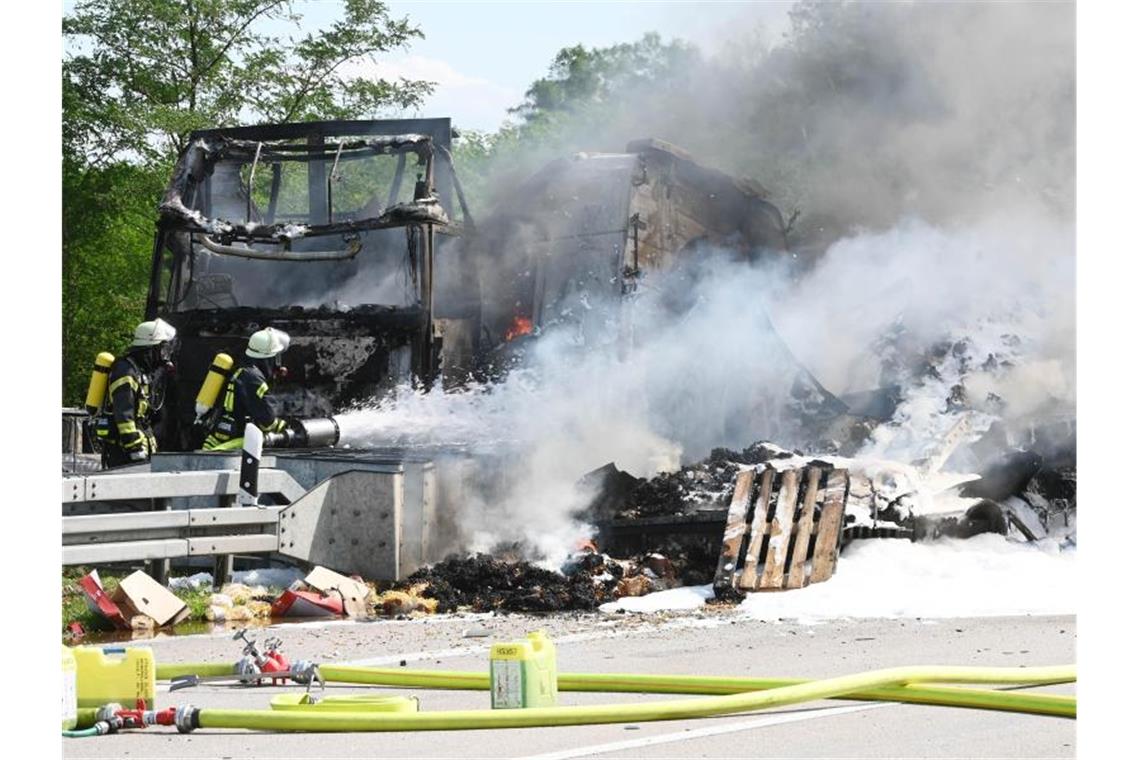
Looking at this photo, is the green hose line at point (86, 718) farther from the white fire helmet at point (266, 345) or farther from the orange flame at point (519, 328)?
the orange flame at point (519, 328)

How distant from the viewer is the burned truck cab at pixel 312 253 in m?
13.3

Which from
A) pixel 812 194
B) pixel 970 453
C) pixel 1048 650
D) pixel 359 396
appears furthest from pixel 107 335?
pixel 1048 650

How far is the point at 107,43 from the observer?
26188mm

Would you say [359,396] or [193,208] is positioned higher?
[193,208]

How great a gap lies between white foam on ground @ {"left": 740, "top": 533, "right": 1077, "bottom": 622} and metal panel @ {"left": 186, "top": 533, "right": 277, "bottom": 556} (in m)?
3.05

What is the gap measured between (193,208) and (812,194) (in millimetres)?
8675

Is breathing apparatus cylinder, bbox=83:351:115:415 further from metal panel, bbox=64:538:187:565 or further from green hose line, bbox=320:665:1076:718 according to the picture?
green hose line, bbox=320:665:1076:718

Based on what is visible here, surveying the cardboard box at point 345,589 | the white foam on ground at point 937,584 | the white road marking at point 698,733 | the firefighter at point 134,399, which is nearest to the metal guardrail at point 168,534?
the cardboard box at point 345,589

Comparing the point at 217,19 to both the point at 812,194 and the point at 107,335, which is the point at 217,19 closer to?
the point at 107,335

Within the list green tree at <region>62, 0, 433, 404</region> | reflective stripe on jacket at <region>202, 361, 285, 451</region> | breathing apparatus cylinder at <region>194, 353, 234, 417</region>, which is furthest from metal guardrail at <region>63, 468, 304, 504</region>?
green tree at <region>62, 0, 433, 404</region>

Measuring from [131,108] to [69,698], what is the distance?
20502 millimetres

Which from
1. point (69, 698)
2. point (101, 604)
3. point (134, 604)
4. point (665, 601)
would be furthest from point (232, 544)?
point (69, 698)

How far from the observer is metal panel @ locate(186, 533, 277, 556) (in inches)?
401
